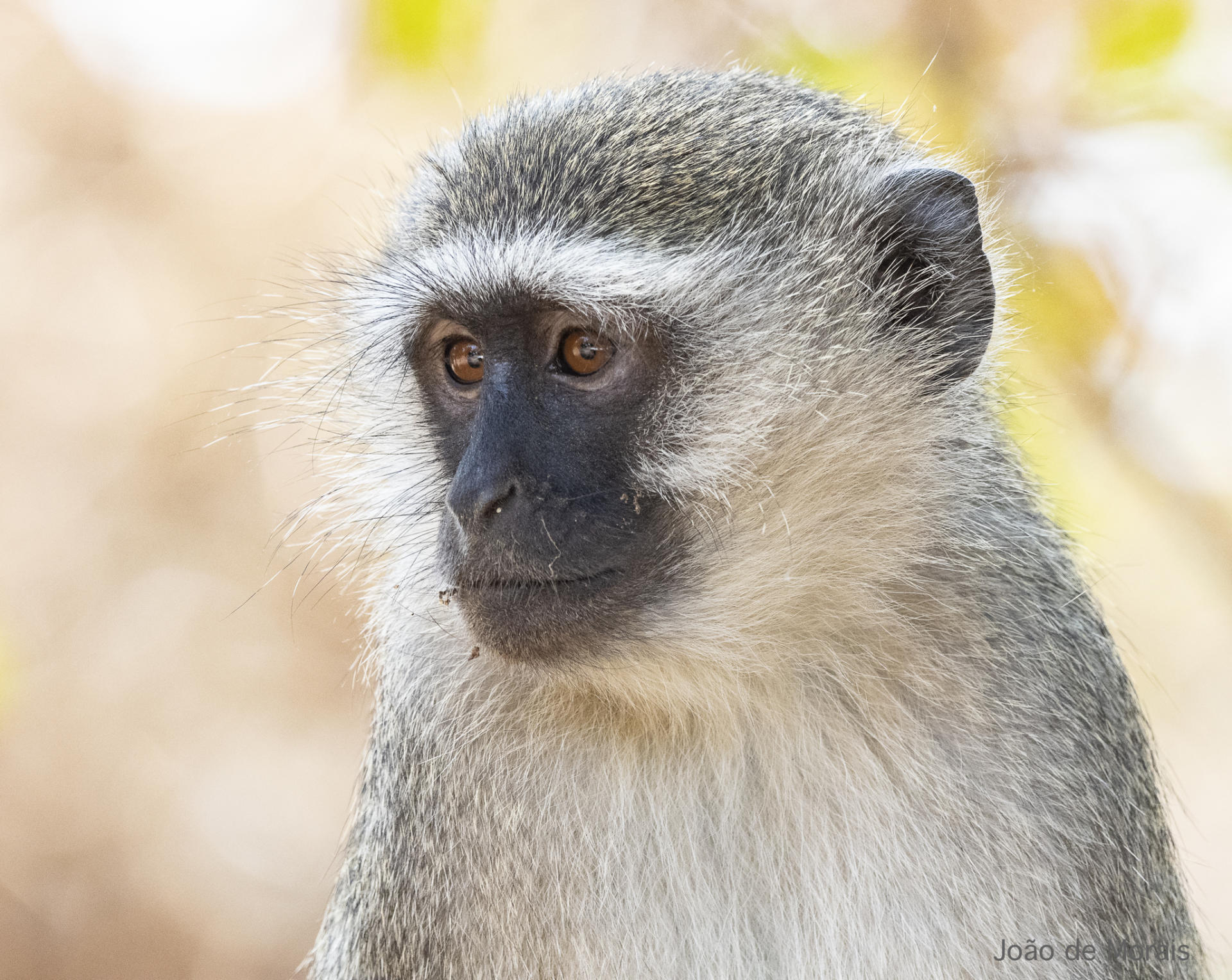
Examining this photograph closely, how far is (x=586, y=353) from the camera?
2.38 m

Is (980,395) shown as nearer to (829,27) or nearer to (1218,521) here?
(1218,521)

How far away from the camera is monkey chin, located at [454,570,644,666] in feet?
7.20

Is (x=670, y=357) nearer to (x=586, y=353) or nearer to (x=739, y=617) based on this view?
(x=586, y=353)

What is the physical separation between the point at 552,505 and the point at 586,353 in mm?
354

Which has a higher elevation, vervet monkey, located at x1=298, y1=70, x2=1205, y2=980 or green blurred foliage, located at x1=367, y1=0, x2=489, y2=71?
green blurred foliage, located at x1=367, y1=0, x2=489, y2=71

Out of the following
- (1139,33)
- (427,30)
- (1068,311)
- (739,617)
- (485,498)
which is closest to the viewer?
(485,498)

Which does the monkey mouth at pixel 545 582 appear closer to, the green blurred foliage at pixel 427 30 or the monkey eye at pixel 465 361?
the monkey eye at pixel 465 361

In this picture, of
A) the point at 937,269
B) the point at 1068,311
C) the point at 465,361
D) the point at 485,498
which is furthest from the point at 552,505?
the point at 1068,311

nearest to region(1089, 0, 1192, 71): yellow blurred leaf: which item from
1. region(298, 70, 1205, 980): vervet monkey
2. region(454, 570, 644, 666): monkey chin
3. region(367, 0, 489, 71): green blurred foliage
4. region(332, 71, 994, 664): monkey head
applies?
region(332, 71, 994, 664): monkey head

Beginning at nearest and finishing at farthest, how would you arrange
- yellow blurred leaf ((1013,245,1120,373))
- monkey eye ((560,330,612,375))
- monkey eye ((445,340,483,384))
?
monkey eye ((560,330,612,375)) → monkey eye ((445,340,483,384)) → yellow blurred leaf ((1013,245,1120,373))

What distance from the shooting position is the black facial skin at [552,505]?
2174 millimetres

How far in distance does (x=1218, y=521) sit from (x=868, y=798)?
2025mm

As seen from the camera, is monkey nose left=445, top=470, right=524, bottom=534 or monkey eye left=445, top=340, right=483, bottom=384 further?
monkey eye left=445, top=340, right=483, bottom=384

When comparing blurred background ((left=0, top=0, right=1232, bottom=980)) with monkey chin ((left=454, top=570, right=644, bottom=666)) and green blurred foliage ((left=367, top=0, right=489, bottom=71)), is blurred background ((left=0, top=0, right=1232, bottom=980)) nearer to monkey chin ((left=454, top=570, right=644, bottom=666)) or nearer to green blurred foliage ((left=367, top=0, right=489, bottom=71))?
green blurred foliage ((left=367, top=0, right=489, bottom=71))
